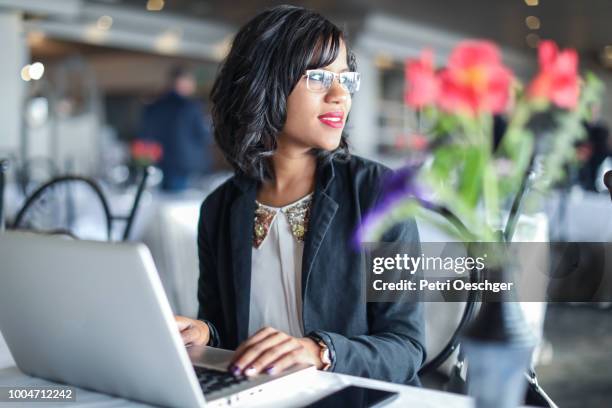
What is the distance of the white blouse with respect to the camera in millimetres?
1429

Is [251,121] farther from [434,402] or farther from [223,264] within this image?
[434,402]

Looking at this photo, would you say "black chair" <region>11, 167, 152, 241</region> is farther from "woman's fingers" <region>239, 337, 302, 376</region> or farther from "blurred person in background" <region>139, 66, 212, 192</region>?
"blurred person in background" <region>139, 66, 212, 192</region>

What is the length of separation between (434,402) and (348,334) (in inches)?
18.9

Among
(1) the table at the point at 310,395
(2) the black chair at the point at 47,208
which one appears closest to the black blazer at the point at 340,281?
(1) the table at the point at 310,395

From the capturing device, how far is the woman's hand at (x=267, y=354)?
0.98m

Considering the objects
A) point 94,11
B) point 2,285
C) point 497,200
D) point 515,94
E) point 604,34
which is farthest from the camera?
point 604,34

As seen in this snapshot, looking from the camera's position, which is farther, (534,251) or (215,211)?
(534,251)

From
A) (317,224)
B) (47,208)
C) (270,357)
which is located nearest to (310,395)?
(270,357)

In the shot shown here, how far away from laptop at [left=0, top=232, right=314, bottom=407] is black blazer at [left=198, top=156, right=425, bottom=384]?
0.31 m

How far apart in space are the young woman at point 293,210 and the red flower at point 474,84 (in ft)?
1.79

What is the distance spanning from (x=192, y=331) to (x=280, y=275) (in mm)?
218

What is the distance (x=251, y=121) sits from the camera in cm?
150

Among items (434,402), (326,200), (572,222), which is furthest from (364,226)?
(572,222)

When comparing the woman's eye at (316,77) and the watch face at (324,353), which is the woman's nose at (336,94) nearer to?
the woman's eye at (316,77)
